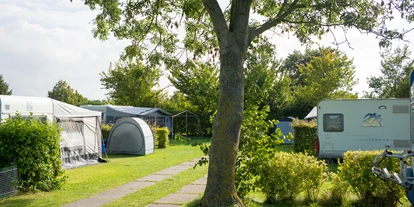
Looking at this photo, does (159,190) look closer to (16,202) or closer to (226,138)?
(16,202)

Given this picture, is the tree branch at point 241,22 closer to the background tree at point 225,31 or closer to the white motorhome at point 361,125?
the background tree at point 225,31

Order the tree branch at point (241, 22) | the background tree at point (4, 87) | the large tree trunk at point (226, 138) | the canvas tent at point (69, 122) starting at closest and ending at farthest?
1. the large tree trunk at point (226, 138)
2. the tree branch at point (241, 22)
3. the canvas tent at point (69, 122)
4. the background tree at point (4, 87)

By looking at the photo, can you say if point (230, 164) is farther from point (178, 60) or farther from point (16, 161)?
point (16, 161)

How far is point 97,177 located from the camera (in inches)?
450

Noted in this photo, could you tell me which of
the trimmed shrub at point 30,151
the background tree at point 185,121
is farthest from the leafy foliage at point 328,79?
the trimmed shrub at point 30,151

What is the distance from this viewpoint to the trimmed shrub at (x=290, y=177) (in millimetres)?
7426

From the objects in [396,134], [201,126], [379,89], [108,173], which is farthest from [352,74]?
[108,173]

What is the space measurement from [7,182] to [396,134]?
11.6m

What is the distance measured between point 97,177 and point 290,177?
6.36 meters

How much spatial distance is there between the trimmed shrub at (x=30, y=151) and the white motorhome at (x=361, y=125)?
28.2 ft

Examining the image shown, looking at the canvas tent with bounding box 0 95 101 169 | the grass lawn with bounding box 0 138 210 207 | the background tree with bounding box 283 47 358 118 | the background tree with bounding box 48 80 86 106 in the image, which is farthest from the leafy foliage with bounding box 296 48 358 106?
the background tree with bounding box 48 80 86 106

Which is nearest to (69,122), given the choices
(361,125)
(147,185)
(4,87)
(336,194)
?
(147,185)

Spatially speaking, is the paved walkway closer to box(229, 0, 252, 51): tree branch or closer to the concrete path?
the concrete path

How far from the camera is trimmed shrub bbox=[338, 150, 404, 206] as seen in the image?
6969 millimetres
